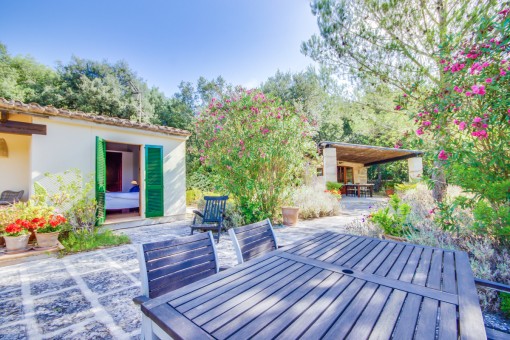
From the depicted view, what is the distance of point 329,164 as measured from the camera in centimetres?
1180

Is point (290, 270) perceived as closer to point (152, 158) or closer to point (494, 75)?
point (494, 75)

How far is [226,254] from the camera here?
3951 millimetres

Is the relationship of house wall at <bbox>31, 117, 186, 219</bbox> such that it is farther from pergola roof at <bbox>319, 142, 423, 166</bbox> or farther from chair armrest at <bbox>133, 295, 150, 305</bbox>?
pergola roof at <bbox>319, 142, 423, 166</bbox>

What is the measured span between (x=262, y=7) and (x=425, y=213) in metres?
7.56

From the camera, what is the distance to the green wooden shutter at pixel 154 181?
6.45m

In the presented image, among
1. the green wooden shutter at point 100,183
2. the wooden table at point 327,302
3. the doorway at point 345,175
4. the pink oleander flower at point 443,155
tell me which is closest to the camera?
the wooden table at point 327,302

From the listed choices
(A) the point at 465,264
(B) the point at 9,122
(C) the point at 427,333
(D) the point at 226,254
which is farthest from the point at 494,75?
(B) the point at 9,122

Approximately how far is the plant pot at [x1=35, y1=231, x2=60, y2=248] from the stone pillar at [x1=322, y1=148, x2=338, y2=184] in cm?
1057

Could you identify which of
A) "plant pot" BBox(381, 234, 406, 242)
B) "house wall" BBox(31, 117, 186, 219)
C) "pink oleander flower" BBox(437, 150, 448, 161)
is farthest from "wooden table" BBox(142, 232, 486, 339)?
"house wall" BBox(31, 117, 186, 219)

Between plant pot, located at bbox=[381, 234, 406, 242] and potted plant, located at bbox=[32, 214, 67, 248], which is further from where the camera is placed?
potted plant, located at bbox=[32, 214, 67, 248]

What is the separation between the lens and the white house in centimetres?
481

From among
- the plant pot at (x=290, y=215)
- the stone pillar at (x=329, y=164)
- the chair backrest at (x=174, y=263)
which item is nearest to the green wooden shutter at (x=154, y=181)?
the plant pot at (x=290, y=215)

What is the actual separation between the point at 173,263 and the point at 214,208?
3741 millimetres

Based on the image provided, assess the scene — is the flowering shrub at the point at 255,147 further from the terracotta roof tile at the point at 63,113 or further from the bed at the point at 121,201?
the bed at the point at 121,201
